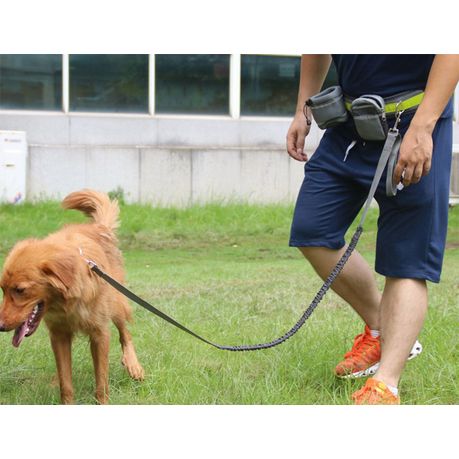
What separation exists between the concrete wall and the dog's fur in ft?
35.0

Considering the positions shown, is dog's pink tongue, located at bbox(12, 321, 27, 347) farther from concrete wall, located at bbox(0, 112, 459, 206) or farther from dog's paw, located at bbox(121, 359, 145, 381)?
concrete wall, located at bbox(0, 112, 459, 206)

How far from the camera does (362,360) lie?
14.4ft

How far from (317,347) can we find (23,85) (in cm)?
1226

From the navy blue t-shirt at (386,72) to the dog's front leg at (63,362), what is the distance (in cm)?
194

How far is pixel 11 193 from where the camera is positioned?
1461 cm

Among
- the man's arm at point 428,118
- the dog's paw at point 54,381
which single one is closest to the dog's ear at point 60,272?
the dog's paw at point 54,381

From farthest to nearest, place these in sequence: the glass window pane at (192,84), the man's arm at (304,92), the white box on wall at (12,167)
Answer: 1. the glass window pane at (192,84)
2. the white box on wall at (12,167)
3. the man's arm at (304,92)

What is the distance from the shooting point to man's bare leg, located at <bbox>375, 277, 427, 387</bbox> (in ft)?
12.8

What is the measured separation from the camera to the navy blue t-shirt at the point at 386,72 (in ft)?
12.6

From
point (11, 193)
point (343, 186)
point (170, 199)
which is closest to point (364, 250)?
point (170, 199)

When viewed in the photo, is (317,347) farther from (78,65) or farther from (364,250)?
(78,65)

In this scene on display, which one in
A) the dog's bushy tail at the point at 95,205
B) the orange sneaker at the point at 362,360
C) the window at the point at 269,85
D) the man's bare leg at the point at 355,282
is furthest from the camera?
the window at the point at 269,85

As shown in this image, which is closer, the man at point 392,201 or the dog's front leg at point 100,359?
the man at point 392,201

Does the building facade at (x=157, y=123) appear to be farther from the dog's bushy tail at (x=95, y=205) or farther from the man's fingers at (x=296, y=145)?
the man's fingers at (x=296, y=145)
